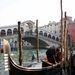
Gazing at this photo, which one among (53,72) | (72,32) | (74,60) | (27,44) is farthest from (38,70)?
(27,44)

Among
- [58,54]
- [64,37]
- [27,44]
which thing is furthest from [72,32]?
[27,44]

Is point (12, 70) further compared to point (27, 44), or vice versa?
point (27, 44)

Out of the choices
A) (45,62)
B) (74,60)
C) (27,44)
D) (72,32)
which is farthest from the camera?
(27,44)

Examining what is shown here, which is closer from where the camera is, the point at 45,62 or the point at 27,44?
the point at 45,62

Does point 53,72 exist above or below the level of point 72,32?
below

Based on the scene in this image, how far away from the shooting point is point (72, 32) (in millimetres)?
10938

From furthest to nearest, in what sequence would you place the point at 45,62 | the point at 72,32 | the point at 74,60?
the point at 72,32 → the point at 45,62 → the point at 74,60

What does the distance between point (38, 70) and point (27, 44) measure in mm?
26438

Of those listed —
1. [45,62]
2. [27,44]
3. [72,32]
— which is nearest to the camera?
[45,62]

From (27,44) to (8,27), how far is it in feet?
9.90

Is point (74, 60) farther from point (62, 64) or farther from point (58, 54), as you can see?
point (58, 54)

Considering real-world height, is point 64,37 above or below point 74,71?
above

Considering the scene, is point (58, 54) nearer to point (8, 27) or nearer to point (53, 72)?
point (53, 72)

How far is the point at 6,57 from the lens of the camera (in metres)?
7.39
